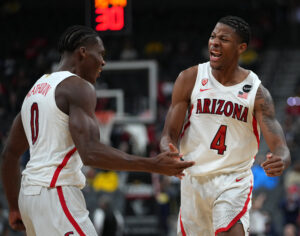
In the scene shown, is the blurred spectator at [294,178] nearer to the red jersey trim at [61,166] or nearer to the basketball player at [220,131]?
the basketball player at [220,131]

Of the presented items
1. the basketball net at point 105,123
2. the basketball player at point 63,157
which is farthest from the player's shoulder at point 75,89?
the basketball net at point 105,123

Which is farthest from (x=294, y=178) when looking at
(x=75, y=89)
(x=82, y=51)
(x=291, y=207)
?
(x=75, y=89)

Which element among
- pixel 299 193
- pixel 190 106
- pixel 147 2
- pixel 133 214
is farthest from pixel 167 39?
pixel 190 106

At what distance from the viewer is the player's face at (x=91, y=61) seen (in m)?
4.85

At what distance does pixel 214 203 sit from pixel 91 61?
5.57 feet

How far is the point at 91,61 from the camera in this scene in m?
4.86

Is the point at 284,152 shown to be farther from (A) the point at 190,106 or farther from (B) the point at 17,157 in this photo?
(B) the point at 17,157

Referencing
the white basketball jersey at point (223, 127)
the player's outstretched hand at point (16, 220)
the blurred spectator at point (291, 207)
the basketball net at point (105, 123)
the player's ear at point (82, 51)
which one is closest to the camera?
the player's ear at point (82, 51)

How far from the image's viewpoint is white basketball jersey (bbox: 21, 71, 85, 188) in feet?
14.9

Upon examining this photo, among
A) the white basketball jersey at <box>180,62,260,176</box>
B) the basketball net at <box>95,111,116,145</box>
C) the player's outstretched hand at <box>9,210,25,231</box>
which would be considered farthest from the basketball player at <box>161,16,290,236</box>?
the basketball net at <box>95,111,116,145</box>

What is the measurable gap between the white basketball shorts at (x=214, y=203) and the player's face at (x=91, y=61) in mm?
1408

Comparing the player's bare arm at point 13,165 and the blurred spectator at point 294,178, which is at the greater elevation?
the player's bare arm at point 13,165

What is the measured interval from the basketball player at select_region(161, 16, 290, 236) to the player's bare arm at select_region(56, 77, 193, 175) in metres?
0.98

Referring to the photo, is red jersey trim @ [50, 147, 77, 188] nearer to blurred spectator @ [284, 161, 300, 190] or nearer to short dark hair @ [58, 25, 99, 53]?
short dark hair @ [58, 25, 99, 53]
